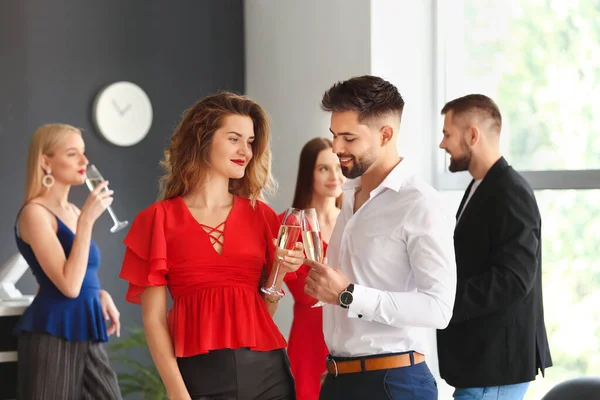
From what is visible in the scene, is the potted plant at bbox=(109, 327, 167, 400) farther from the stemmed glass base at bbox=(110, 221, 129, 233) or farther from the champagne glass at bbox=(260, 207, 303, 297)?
the champagne glass at bbox=(260, 207, 303, 297)

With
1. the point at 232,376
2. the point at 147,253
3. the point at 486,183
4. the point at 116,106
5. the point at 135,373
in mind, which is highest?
Result: the point at 116,106

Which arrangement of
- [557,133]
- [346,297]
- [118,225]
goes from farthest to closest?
[118,225] → [557,133] → [346,297]

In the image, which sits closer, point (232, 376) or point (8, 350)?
point (232, 376)

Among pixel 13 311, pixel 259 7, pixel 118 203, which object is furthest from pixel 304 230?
pixel 259 7

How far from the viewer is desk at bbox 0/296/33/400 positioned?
3803 mm

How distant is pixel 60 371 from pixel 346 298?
1974mm

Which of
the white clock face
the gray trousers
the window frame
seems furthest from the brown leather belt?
the white clock face

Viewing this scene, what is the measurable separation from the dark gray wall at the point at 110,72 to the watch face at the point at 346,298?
10.2ft

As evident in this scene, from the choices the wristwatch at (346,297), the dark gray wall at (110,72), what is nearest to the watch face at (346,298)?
the wristwatch at (346,297)

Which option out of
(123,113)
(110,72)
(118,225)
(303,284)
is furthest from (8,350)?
(110,72)

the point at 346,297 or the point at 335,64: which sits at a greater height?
the point at 335,64

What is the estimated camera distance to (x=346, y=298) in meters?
2.09

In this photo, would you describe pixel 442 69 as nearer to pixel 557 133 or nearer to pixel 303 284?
pixel 557 133

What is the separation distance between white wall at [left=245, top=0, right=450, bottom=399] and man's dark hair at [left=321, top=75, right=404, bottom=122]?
1885mm
